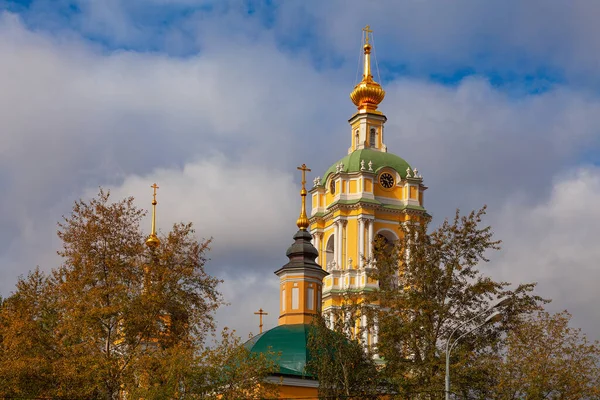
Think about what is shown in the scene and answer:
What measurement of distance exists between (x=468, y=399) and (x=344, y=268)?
28.7m

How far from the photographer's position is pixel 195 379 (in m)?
37.2

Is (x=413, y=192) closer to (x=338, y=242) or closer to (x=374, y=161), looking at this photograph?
(x=374, y=161)

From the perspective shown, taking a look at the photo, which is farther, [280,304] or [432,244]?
[280,304]

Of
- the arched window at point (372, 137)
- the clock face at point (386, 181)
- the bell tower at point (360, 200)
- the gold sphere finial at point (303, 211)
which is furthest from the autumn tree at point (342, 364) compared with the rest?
the arched window at point (372, 137)

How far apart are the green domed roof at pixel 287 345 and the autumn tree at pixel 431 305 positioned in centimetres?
496

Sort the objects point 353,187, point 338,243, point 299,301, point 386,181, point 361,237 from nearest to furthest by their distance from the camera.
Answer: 1. point 299,301
2. point 361,237
3. point 338,243
4. point 353,187
5. point 386,181

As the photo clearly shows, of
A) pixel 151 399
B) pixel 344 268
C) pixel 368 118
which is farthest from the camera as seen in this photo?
pixel 368 118

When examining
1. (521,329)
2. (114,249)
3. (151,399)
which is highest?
(114,249)

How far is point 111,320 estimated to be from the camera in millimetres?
38781

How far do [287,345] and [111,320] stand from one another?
400 inches

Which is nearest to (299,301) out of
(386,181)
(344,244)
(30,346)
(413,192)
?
(30,346)

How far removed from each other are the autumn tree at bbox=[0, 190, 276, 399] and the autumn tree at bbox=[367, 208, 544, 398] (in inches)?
221

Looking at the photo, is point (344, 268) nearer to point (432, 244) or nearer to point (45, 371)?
point (432, 244)

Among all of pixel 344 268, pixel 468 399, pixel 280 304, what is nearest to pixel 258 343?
pixel 280 304
